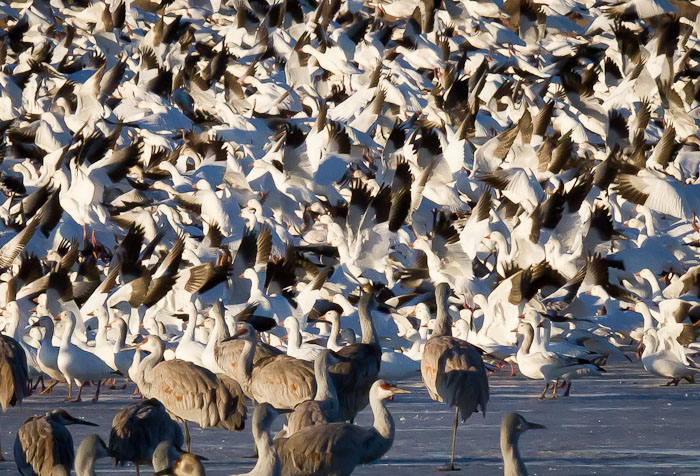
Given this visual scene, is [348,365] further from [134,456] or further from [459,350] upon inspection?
[134,456]

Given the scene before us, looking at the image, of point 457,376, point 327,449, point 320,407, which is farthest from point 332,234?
point 327,449

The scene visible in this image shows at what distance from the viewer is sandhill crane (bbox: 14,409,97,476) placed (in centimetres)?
662

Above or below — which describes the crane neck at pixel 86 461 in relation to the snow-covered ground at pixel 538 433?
above

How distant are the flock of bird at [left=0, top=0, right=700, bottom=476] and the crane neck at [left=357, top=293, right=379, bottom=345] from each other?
0.02m

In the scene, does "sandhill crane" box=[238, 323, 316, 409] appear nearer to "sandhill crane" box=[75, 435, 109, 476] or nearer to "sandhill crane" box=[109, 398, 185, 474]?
"sandhill crane" box=[109, 398, 185, 474]

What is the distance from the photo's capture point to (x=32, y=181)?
20953 millimetres

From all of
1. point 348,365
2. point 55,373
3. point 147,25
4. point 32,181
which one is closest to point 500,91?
point 32,181

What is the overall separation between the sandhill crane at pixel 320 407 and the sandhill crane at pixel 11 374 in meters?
1.97

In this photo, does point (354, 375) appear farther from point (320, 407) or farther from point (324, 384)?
point (320, 407)

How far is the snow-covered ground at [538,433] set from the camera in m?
8.09

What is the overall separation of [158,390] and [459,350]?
183 cm

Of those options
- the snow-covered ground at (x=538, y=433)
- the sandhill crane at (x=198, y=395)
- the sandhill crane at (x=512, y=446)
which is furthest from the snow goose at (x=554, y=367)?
the sandhill crane at (x=512, y=446)

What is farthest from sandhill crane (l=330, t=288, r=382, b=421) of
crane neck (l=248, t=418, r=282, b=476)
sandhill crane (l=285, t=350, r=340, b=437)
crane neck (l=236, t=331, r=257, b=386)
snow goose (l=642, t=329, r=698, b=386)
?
snow goose (l=642, t=329, r=698, b=386)

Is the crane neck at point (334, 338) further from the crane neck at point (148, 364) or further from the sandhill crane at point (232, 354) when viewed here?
the crane neck at point (148, 364)
